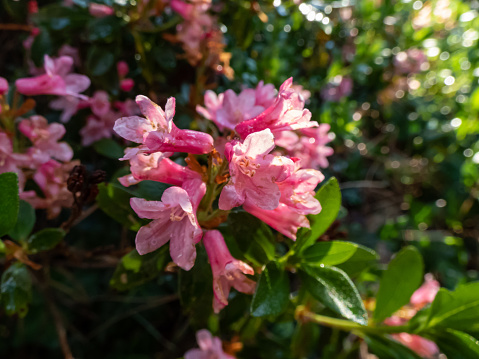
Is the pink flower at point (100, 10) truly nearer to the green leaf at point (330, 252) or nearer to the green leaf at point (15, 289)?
the green leaf at point (15, 289)

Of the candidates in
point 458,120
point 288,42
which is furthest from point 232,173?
point 458,120

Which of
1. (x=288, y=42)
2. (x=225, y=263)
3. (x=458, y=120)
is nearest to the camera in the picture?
(x=225, y=263)

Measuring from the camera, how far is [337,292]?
752 millimetres

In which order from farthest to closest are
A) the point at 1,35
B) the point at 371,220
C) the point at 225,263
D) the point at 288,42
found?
the point at 371,220 < the point at 288,42 < the point at 1,35 < the point at 225,263

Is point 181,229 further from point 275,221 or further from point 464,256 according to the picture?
point 464,256

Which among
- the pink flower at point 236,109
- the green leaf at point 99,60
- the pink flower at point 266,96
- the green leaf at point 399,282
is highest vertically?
the pink flower at point 266,96

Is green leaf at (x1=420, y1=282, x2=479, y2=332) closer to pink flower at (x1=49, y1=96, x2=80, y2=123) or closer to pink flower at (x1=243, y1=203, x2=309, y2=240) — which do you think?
pink flower at (x1=243, y1=203, x2=309, y2=240)

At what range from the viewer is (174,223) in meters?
0.71

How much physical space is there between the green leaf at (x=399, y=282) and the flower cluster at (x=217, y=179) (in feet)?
1.27

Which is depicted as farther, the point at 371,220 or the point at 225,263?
the point at 371,220

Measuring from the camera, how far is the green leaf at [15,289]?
0.82m

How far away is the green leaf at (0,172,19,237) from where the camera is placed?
0.70 meters

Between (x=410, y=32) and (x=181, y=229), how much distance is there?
74.6 inches

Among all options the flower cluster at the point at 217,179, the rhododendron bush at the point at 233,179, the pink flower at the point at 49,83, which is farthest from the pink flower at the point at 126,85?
the flower cluster at the point at 217,179
